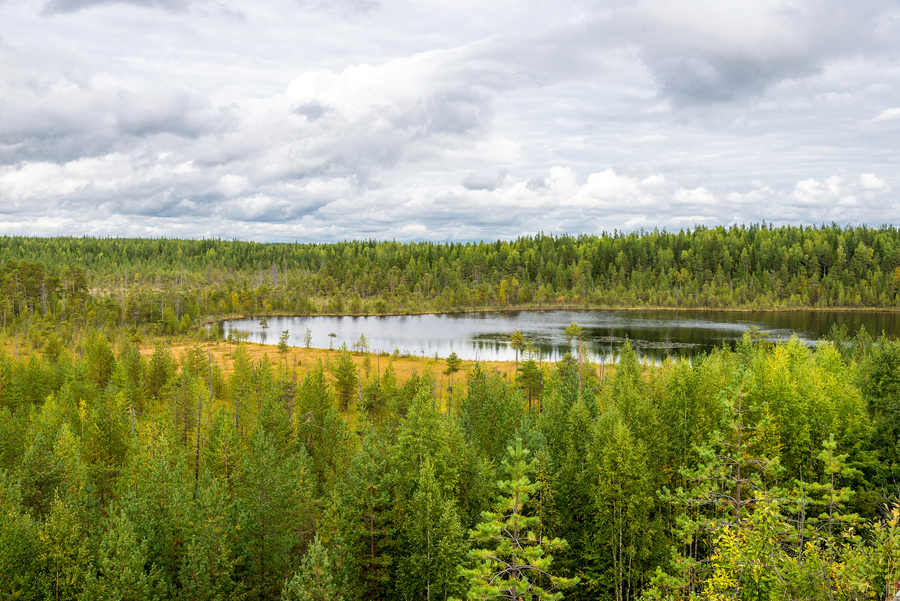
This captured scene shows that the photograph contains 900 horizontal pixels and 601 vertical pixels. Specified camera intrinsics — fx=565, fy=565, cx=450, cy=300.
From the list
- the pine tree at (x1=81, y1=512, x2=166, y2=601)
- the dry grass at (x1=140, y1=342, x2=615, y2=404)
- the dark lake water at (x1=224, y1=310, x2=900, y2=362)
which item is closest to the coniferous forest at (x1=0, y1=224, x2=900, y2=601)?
the pine tree at (x1=81, y1=512, x2=166, y2=601)

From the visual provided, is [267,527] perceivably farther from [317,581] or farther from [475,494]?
[475,494]

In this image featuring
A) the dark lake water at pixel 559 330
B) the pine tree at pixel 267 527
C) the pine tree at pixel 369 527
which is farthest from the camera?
the dark lake water at pixel 559 330

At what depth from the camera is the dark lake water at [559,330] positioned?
12050 centimetres

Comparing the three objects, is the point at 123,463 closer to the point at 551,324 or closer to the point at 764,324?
the point at 551,324

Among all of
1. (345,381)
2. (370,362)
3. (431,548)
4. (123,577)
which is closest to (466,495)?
(431,548)

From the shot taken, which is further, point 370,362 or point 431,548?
point 370,362

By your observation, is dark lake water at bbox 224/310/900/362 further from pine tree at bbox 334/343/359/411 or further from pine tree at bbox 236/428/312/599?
pine tree at bbox 236/428/312/599

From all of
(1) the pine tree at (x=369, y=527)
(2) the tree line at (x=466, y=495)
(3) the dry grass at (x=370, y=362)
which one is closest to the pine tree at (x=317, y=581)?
(2) the tree line at (x=466, y=495)

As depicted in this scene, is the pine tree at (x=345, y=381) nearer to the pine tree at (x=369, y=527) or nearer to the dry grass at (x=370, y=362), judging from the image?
the dry grass at (x=370, y=362)

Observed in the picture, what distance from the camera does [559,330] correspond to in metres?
152

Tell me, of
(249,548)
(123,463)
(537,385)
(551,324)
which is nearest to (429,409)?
(249,548)

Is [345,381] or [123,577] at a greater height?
[345,381]

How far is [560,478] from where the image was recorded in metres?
38.7

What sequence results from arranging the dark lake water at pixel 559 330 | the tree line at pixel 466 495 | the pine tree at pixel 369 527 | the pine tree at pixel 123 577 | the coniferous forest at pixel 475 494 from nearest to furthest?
the coniferous forest at pixel 475 494
the tree line at pixel 466 495
the pine tree at pixel 123 577
the pine tree at pixel 369 527
the dark lake water at pixel 559 330
